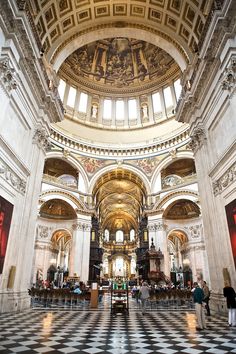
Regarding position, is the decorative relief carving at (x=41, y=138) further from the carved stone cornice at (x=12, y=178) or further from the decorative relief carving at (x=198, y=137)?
the decorative relief carving at (x=198, y=137)

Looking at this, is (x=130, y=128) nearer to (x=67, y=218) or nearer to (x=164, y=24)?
(x=67, y=218)

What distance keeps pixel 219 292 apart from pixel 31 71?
37.4ft

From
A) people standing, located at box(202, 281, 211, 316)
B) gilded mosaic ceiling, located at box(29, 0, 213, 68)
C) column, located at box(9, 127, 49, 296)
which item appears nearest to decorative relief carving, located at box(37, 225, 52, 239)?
column, located at box(9, 127, 49, 296)

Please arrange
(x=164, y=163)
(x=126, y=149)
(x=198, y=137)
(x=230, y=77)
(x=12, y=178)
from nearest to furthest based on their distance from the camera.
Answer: (x=230, y=77)
(x=12, y=178)
(x=198, y=137)
(x=164, y=163)
(x=126, y=149)

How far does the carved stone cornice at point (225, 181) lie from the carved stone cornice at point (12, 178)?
25.8 ft

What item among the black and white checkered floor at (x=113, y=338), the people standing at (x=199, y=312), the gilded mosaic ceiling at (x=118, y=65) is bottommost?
the black and white checkered floor at (x=113, y=338)

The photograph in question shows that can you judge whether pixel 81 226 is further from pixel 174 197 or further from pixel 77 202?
pixel 174 197

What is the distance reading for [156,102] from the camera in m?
27.3

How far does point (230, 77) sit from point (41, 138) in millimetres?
8513

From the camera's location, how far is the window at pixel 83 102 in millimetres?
27022

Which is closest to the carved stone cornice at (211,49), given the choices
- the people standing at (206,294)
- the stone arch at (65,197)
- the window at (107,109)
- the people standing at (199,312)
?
the people standing at (206,294)

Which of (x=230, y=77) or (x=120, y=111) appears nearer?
(x=230, y=77)

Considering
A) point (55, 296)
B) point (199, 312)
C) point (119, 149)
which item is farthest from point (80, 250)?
point (199, 312)

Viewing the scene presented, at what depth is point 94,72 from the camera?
2639cm
